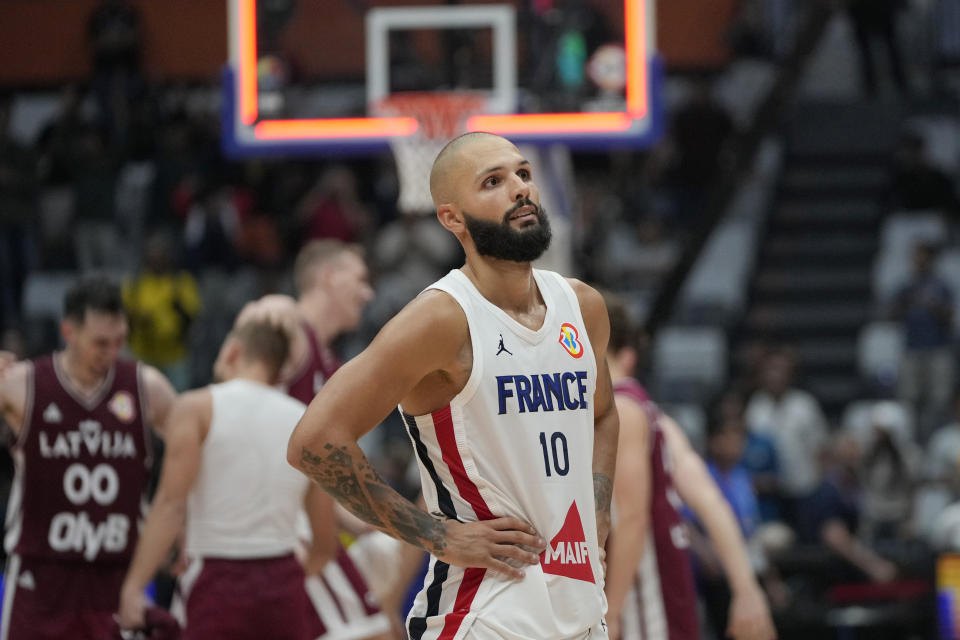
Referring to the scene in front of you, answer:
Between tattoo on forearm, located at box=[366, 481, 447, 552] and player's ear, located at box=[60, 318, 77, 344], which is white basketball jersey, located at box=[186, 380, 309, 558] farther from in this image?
tattoo on forearm, located at box=[366, 481, 447, 552]

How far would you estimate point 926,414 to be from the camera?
1451cm

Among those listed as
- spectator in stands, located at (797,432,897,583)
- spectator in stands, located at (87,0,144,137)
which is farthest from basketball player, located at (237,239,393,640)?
spectator in stands, located at (87,0,144,137)

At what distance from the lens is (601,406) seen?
14.1 feet

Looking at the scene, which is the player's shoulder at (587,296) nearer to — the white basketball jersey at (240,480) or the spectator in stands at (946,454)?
the white basketball jersey at (240,480)

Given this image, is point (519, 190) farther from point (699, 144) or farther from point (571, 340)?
point (699, 144)

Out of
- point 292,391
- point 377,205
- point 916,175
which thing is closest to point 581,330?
point 292,391

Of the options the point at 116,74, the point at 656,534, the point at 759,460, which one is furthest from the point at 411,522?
the point at 116,74

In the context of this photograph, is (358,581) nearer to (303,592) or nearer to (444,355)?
(303,592)

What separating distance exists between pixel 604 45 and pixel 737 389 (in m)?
5.01

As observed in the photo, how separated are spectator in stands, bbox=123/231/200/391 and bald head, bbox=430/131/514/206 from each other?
1087cm

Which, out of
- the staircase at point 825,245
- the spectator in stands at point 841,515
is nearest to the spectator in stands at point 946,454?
the spectator in stands at point 841,515

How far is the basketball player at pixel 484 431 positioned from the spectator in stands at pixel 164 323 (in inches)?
431

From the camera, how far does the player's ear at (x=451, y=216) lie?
157 inches

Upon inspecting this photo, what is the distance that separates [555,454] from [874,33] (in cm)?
1555
